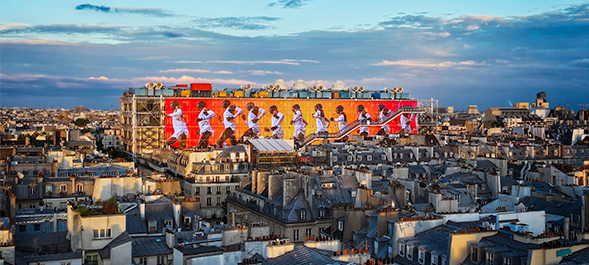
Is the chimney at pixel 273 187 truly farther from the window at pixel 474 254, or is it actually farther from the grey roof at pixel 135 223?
the window at pixel 474 254

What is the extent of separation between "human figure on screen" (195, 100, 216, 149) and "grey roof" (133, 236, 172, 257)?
93303 millimetres

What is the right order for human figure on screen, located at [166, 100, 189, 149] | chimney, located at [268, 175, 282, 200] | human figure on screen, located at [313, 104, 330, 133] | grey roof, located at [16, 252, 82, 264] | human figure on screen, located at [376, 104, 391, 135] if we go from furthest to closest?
human figure on screen, located at [376, 104, 391, 135] < human figure on screen, located at [313, 104, 330, 133] < human figure on screen, located at [166, 100, 189, 149] < chimney, located at [268, 175, 282, 200] < grey roof, located at [16, 252, 82, 264]

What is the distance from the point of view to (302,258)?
78.9 feet

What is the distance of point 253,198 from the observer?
51625 millimetres

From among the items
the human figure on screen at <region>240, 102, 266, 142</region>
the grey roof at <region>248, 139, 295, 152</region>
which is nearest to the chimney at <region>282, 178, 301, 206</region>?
the grey roof at <region>248, 139, 295, 152</region>

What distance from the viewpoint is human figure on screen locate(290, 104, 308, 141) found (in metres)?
137

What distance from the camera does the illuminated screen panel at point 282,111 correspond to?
126 meters

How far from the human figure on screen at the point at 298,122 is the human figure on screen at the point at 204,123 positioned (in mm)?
17822

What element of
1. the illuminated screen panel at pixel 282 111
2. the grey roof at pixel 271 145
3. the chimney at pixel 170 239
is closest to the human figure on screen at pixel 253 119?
the illuminated screen panel at pixel 282 111

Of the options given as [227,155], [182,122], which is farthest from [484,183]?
[182,122]

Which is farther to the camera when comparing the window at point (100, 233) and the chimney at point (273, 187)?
the chimney at point (273, 187)

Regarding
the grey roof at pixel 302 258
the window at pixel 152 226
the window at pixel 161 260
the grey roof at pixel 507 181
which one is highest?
the grey roof at pixel 302 258

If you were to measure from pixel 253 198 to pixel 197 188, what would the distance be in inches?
803

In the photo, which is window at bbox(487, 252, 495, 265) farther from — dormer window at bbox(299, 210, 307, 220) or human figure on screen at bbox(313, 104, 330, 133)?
human figure on screen at bbox(313, 104, 330, 133)
